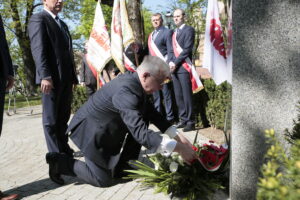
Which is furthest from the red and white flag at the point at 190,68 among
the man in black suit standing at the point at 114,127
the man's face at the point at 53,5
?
the man in black suit standing at the point at 114,127

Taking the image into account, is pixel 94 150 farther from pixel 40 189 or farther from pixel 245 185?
pixel 245 185

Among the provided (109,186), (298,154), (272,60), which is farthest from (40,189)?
(298,154)

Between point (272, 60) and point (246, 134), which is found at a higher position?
point (272, 60)

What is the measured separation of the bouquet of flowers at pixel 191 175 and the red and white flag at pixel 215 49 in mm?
1222

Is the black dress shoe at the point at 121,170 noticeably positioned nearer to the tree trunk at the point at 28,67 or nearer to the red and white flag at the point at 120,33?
the red and white flag at the point at 120,33

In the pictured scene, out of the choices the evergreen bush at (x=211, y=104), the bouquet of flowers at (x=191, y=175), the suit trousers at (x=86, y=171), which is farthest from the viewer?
the evergreen bush at (x=211, y=104)

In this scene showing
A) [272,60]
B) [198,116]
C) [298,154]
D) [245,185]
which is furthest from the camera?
[198,116]

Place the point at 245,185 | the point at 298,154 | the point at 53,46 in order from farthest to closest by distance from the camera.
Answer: the point at 53,46 → the point at 245,185 → the point at 298,154

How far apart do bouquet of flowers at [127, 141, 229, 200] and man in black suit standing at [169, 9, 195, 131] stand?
9.87 feet

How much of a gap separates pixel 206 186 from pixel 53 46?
2538mm

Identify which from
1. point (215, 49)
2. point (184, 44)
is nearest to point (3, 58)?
point (215, 49)

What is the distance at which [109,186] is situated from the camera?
3496 millimetres

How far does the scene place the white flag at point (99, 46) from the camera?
6.13 m

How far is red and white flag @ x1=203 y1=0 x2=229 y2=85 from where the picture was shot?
14.0ft
